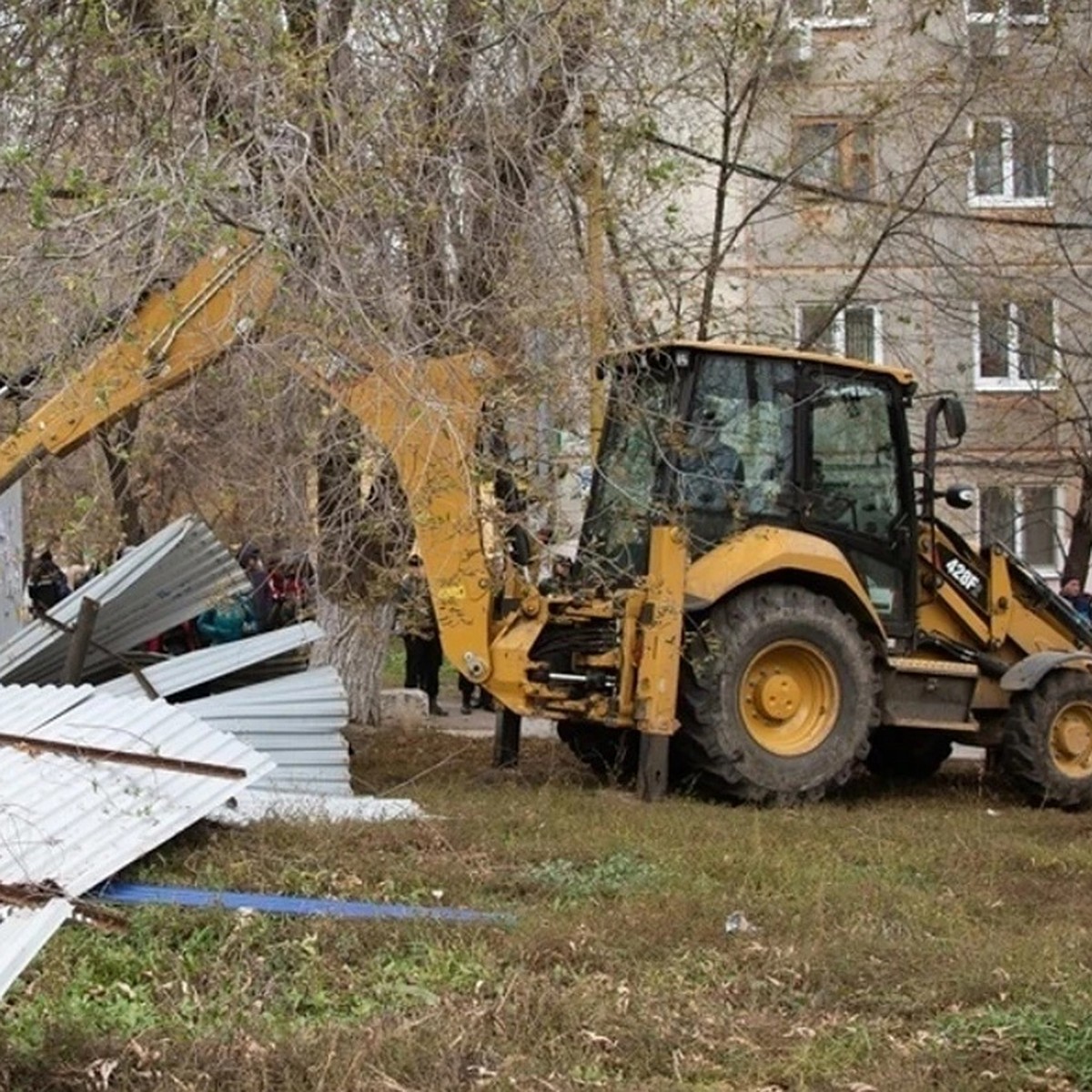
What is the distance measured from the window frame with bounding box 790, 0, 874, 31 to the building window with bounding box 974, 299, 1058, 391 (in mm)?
3753

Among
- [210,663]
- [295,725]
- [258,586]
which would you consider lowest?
[295,725]

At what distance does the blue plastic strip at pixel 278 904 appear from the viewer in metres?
6.92

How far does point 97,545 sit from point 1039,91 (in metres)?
9.30

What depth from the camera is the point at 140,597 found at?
37.4 feet

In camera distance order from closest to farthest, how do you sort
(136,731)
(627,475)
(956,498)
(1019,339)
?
(136,731) < (627,475) < (956,498) < (1019,339)

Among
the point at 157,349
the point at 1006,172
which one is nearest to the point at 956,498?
the point at 157,349

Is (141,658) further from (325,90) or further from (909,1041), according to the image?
(909,1041)

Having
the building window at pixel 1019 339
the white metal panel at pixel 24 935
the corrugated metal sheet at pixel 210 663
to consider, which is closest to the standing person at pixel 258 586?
the corrugated metal sheet at pixel 210 663

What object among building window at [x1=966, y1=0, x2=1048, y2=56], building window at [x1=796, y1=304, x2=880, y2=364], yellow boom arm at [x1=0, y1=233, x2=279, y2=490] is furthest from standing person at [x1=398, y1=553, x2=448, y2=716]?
building window at [x1=966, y1=0, x2=1048, y2=56]

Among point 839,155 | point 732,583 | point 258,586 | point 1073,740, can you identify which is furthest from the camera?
point 839,155

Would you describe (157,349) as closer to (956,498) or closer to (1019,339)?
(956,498)

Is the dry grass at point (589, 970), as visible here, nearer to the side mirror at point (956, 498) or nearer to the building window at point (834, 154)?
the side mirror at point (956, 498)

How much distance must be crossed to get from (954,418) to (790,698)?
182 cm

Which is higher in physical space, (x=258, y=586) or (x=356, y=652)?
(x=258, y=586)
